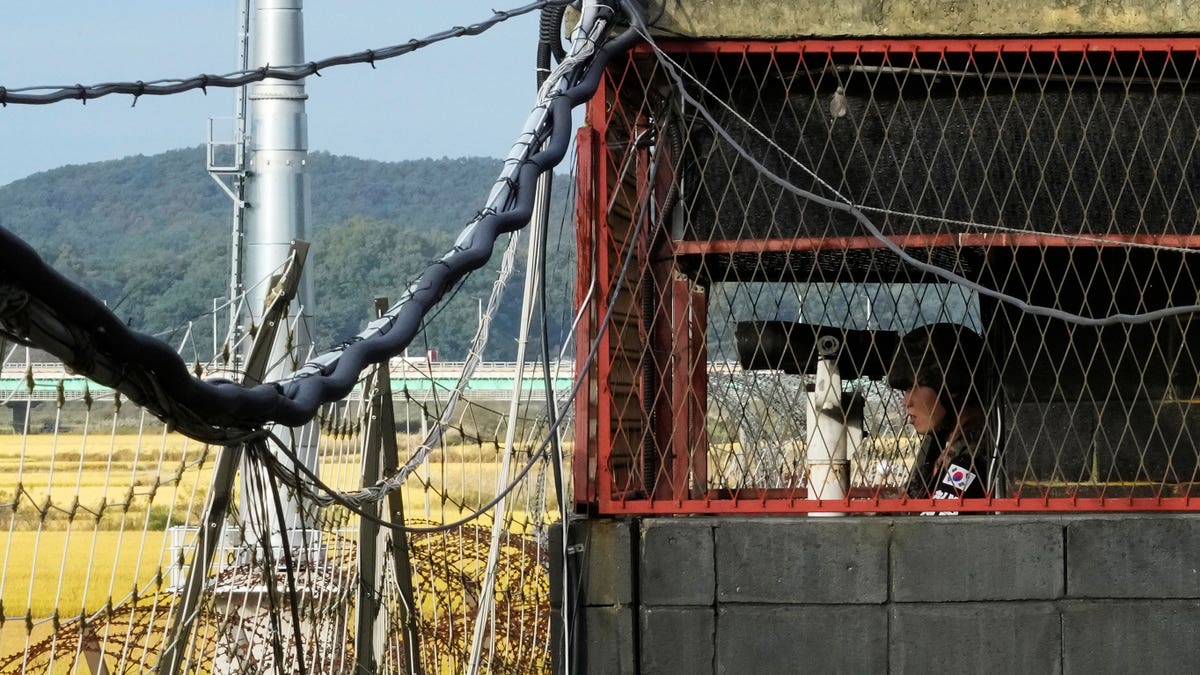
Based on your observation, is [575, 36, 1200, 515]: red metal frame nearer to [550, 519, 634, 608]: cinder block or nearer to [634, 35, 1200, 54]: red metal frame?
[634, 35, 1200, 54]: red metal frame

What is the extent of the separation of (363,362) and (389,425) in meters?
2.02

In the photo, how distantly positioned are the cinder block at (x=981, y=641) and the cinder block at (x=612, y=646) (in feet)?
3.33

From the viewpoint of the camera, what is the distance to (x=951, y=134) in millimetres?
6844

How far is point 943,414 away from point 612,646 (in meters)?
2.13

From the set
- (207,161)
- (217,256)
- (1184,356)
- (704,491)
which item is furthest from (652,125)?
(217,256)

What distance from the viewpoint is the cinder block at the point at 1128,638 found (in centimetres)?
626

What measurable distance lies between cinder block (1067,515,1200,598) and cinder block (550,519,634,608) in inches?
68.2

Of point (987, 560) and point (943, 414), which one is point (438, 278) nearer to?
point (987, 560)

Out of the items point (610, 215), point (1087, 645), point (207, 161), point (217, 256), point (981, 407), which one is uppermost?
point (217, 256)

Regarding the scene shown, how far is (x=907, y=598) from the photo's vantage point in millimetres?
6301

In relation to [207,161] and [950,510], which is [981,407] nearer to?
[950,510]

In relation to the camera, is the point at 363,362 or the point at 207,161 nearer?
the point at 363,362

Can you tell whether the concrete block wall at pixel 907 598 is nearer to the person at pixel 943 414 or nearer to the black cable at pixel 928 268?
the person at pixel 943 414

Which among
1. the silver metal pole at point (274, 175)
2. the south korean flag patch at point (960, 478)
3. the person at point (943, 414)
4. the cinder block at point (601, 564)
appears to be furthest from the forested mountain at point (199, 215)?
the cinder block at point (601, 564)
